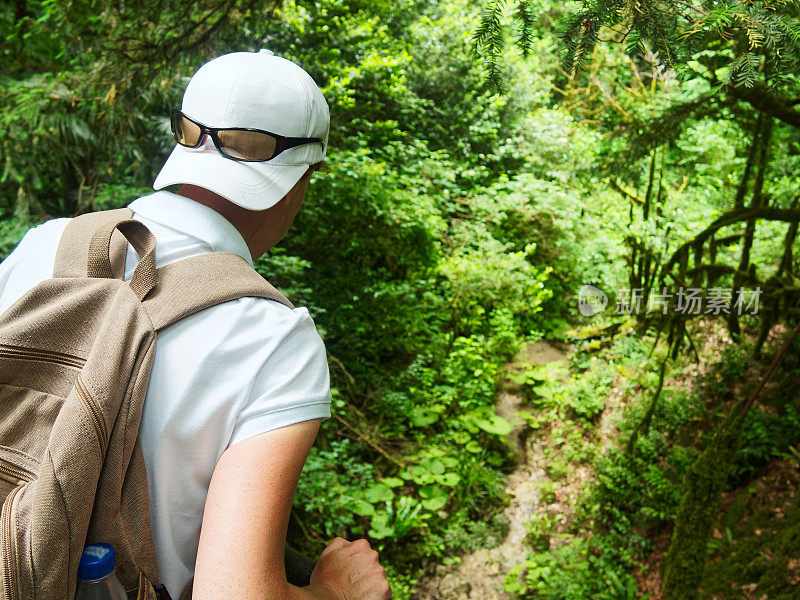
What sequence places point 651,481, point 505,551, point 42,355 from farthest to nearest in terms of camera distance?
1. point 505,551
2. point 651,481
3. point 42,355

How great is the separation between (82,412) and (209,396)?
0.15 m

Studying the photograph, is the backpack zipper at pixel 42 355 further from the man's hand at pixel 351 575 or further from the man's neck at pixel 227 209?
the man's hand at pixel 351 575

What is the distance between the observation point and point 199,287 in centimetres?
80

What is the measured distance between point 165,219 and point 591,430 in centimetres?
534

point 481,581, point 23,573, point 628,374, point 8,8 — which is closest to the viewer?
point 23,573

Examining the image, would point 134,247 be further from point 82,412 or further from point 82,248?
point 82,412

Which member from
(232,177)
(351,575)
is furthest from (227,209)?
(351,575)

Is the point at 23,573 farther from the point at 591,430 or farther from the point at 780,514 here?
the point at 591,430

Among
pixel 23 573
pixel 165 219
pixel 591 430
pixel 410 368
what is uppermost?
pixel 165 219

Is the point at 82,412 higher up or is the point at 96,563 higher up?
the point at 82,412

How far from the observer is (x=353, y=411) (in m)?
4.71

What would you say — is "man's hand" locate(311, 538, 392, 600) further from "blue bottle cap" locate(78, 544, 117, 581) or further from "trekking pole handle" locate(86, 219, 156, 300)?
"trekking pole handle" locate(86, 219, 156, 300)

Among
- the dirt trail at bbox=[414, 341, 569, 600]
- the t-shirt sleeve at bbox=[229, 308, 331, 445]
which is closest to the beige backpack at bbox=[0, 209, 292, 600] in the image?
→ the t-shirt sleeve at bbox=[229, 308, 331, 445]

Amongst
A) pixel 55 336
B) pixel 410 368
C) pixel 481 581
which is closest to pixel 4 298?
pixel 55 336
